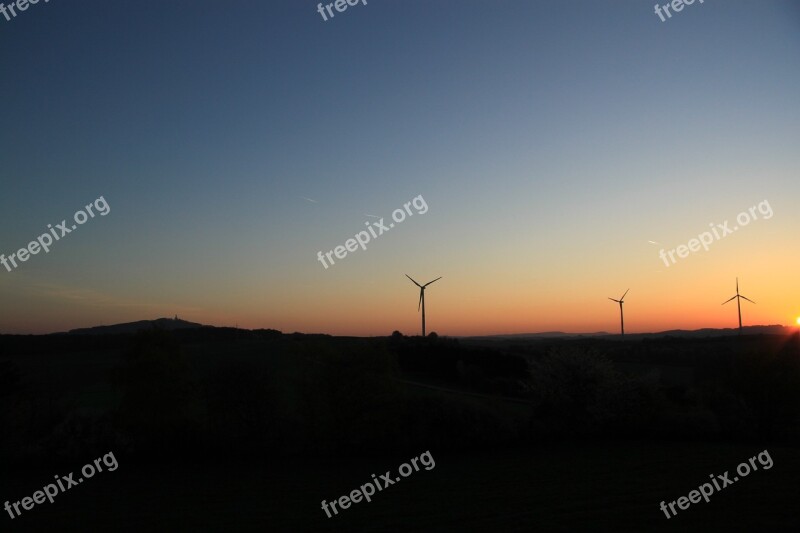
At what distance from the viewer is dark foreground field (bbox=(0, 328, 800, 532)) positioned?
17484mm

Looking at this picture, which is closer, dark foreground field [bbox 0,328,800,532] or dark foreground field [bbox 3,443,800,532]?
dark foreground field [bbox 3,443,800,532]

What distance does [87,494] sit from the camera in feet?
77.4

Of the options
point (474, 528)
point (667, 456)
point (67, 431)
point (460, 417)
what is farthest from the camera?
point (460, 417)

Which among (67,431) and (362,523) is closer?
(362,523)

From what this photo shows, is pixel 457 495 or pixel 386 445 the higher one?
pixel 386 445

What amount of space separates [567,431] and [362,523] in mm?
22595

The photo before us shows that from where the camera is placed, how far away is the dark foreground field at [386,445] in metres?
17.5

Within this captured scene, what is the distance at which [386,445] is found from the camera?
1293 inches

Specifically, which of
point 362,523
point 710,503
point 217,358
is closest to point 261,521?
point 362,523

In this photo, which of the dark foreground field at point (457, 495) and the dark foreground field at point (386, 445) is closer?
the dark foreground field at point (457, 495)

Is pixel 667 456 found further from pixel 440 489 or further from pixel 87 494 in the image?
pixel 87 494

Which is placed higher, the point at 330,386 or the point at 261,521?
the point at 330,386

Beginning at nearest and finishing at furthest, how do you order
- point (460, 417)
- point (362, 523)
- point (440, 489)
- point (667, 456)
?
point (362, 523)
point (440, 489)
point (667, 456)
point (460, 417)

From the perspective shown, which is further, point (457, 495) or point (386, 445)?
point (386, 445)
